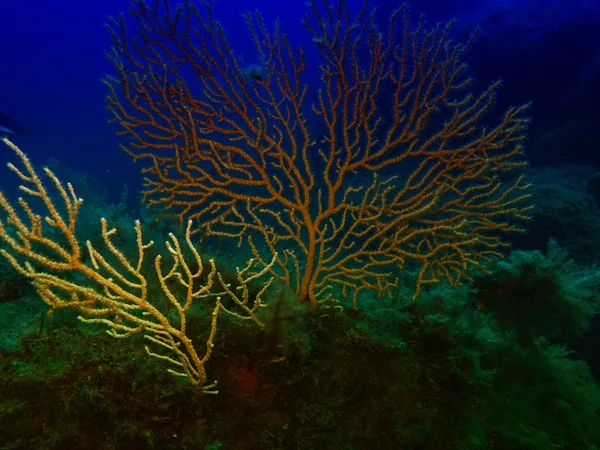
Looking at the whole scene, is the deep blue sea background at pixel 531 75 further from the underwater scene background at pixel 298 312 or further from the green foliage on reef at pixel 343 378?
the green foliage on reef at pixel 343 378

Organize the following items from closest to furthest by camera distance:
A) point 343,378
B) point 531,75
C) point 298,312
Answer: point 343,378 < point 298,312 < point 531,75

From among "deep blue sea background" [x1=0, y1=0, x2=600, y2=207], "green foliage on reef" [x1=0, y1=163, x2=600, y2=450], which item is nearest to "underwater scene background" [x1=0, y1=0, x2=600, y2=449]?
"green foliage on reef" [x1=0, y1=163, x2=600, y2=450]

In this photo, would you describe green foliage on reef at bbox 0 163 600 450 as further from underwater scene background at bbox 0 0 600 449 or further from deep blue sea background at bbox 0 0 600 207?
deep blue sea background at bbox 0 0 600 207

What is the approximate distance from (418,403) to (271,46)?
4379 millimetres

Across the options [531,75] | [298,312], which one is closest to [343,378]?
[298,312]

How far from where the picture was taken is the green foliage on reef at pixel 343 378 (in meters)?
2.19

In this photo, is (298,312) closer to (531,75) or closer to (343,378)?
(343,378)

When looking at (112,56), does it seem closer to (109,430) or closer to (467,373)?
(109,430)

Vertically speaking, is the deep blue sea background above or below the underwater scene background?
above

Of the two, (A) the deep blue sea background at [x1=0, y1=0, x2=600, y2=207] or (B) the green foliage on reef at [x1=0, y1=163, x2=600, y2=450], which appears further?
(A) the deep blue sea background at [x1=0, y1=0, x2=600, y2=207]

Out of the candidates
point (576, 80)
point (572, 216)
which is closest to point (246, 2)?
point (576, 80)

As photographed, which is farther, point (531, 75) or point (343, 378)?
point (531, 75)

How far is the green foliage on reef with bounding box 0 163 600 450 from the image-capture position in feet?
7.19

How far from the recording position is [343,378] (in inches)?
109
